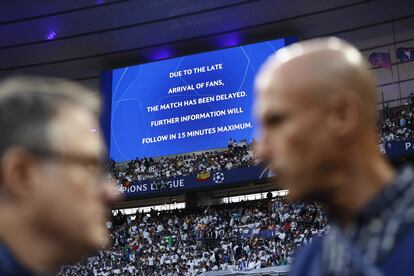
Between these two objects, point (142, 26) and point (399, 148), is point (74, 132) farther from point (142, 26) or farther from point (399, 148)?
point (142, 26)

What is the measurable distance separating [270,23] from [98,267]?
14.5 m

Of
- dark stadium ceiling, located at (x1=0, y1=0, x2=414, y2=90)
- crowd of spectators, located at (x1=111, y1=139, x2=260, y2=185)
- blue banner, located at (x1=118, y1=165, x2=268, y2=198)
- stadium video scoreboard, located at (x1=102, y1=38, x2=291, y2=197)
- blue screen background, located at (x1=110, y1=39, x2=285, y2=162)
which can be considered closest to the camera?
blue banner, located at (x1=118, y1=165, x2=268, y2=198)

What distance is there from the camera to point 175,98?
3008 cm

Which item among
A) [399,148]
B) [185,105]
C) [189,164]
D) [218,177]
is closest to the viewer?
[399,148]

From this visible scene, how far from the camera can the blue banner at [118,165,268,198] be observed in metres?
27.3

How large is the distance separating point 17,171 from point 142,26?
31.2 metres

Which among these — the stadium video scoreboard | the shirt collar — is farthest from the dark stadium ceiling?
the shirt collar

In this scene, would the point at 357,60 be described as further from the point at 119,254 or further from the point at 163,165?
the point at 163,165

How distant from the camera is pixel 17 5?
31.1 m

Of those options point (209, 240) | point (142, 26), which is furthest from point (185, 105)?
point (209, 240)

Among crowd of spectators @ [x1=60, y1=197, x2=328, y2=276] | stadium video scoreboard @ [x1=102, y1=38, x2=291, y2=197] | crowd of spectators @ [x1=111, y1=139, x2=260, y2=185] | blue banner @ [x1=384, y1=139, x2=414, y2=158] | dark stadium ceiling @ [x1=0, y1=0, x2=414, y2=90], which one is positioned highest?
dark stadium ceiling @ [x1=0, y1=0, x2=414, y2=90]

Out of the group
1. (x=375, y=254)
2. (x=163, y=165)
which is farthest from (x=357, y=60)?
(x=163, y=165)

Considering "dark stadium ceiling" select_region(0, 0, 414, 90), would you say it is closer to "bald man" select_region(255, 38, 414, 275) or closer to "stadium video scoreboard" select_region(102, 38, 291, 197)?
"stadium video scoreboard" select_region(102, 38, 291, 197)

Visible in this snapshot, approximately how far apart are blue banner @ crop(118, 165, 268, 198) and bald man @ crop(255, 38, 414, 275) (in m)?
25.8
